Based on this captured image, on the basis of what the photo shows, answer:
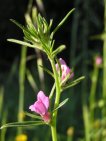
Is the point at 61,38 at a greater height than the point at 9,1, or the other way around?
the point at 9,1

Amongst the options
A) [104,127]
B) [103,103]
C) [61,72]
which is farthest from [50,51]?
[104,127]

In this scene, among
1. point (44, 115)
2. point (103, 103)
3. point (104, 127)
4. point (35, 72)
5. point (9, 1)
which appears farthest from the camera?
point (9, 1)

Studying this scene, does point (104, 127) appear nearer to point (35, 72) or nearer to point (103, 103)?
point (103, 103)

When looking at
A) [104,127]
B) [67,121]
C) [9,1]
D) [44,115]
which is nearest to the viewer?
[44,115]

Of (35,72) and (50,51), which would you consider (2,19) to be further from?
(50,51)

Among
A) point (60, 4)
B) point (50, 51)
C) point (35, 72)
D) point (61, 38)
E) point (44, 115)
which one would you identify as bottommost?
point (44, 115)

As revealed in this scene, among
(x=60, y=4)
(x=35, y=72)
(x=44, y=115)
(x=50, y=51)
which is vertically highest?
(x=60, y=4)

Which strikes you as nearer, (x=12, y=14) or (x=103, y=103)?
(x=103, y=103)

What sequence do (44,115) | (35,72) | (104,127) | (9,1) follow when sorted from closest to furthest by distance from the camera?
(44,115)
(104,127)
(35,72)
(9,1)

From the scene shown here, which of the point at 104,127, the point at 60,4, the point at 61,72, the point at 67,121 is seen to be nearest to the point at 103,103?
the point at 104,127
